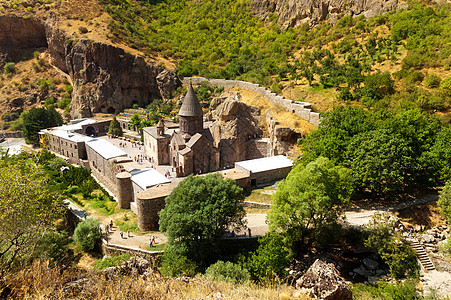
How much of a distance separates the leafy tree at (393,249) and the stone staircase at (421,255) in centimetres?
47

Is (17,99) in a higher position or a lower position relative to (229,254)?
higher

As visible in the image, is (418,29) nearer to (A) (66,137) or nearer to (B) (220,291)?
(B) (220,291)

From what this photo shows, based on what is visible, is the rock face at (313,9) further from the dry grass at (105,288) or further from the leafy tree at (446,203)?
the dry grass at (105,288)

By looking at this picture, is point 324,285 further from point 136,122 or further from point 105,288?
point 136,122

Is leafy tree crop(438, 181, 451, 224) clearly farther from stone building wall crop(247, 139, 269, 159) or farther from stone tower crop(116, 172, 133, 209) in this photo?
stone tower crop(116, 172, 133, 209)

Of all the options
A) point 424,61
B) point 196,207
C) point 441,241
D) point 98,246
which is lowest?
point 98,246

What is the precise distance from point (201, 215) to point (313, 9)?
58686mm

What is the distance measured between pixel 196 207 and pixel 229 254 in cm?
468

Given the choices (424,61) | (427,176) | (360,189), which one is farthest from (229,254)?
(424,61)

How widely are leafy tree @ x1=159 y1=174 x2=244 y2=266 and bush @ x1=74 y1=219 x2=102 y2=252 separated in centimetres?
665

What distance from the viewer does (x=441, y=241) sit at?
19.7 m

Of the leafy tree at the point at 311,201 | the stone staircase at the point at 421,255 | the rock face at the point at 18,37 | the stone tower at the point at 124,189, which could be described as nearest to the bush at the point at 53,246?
the stone tower at the point at 124,189

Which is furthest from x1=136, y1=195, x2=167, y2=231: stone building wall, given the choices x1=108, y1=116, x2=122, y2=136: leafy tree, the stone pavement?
x1=108, y1=116, x2=122, y2=136: leafy tree

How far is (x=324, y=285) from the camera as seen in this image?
818 centimetres
